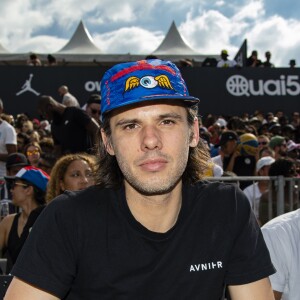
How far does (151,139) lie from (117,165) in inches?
16.8

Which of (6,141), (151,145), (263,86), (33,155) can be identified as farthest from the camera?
(263,86)

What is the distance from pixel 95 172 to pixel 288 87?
1312 cm

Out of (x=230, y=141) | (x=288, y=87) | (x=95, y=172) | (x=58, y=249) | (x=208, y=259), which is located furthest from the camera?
(x=288, y=87)

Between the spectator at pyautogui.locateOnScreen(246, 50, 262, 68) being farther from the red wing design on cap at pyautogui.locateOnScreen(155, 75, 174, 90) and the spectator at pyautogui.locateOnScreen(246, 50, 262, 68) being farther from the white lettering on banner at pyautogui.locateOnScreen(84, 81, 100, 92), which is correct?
the red wing design on cap at pyautogui.locateOnScreen(155, 75, 174, 90)

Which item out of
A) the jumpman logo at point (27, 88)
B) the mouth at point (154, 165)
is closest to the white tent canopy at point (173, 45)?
the jumpman logo at point (27, 88)

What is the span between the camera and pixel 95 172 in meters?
2.42

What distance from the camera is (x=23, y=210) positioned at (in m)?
4.99

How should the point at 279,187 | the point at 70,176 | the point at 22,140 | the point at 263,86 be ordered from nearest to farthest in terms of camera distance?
the point at 70,176, the point at 279,187, the point at 22,140, the point at 263,86

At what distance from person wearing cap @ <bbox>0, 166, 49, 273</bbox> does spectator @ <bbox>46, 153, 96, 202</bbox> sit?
0.64 feet

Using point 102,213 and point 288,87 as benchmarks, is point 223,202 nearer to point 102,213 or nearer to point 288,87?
point 102,213

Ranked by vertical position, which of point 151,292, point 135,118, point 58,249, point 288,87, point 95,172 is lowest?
point 151,292

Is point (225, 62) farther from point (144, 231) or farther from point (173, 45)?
point (144, 231)

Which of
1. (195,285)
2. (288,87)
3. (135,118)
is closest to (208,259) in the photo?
(195,285)

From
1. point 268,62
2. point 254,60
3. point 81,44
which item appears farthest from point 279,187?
point 81,44
